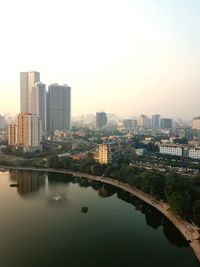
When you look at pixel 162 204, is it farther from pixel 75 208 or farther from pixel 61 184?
pixel 61 184

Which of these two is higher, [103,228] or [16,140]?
[16,140]

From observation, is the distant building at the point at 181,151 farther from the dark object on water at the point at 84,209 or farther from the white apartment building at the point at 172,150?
the dark object on water at the point at 84,209

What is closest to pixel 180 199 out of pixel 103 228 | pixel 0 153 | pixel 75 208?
pixel 103 228

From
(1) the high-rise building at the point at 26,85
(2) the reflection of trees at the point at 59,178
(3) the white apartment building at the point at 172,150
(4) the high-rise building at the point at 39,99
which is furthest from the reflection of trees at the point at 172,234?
(1) the high-rise building at the point at 26,85

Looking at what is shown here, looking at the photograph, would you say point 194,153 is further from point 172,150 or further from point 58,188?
point 58,188

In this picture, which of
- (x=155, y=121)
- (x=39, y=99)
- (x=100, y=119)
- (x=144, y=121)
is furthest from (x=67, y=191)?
(x=144, y=121)

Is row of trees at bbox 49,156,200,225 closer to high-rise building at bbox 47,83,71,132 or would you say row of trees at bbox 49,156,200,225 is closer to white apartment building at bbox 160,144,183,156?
white apartment building at bbox 160,144,183,156
